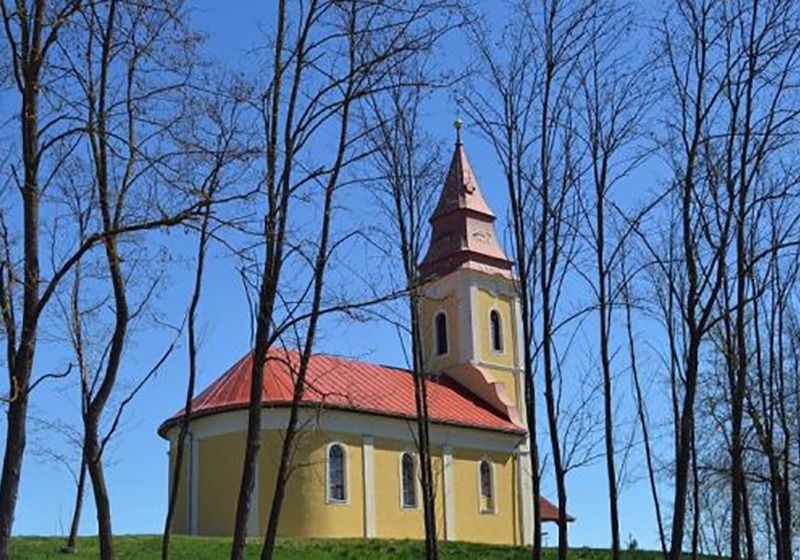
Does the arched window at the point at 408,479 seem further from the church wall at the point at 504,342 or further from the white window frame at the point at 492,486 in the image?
the church wall at the point at 504,342

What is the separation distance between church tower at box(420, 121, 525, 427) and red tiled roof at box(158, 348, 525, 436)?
0.90 m

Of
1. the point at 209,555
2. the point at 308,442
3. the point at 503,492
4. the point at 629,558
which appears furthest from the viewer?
the point at 503,492

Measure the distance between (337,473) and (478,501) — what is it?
6.31m

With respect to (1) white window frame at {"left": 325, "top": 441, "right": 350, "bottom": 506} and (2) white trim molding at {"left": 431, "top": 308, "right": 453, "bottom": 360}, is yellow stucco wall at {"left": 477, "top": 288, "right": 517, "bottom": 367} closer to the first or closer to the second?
(2) white trim molding at {"left": 431, "top": 308, "right": 453, "bottom": 360}

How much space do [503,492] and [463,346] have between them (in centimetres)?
642

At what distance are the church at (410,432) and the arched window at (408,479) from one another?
0.04 metres

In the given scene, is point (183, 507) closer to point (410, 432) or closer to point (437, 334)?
point (410, 432)

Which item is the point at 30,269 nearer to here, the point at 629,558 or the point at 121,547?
the point at 121,547

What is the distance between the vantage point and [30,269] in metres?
11.0

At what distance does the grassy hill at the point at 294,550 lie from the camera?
25.5 metres

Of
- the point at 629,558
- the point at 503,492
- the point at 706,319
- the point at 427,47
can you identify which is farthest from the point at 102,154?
the point at 503,492

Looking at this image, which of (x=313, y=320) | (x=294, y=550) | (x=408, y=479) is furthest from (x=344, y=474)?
(x=313, y=320)

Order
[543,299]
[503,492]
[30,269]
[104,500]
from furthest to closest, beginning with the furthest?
[503,492]
[543,299]
[104,500]
[30,269]

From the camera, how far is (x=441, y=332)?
46.8 metres
